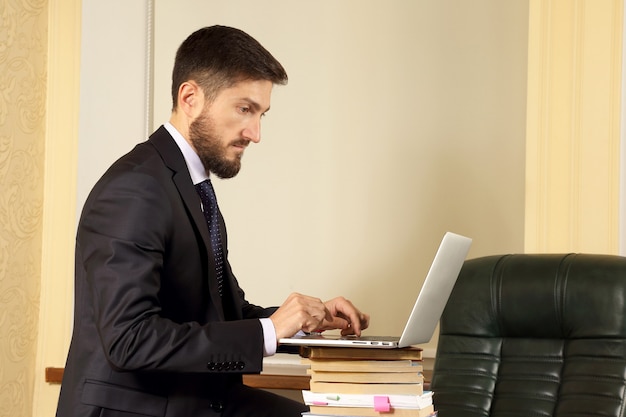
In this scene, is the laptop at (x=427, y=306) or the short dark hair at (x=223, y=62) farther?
the short dark hair at (x=223, y=62)

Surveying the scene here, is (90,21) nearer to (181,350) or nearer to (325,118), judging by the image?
(325,118)

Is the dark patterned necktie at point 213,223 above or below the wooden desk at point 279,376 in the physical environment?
above

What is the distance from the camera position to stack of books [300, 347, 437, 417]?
79.5 inches

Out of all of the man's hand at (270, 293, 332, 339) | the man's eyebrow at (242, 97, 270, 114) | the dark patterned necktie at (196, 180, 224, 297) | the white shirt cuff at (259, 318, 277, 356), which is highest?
the man's eyebrow at (242, 97, 270, 114)

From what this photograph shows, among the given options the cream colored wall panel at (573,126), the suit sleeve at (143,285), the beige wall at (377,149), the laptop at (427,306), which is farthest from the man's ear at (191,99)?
the beige wall at (377,149)

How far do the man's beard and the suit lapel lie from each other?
0.08 m

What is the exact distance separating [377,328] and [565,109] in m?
1.25

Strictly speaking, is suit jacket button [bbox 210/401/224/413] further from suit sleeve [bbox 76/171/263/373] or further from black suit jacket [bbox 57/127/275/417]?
suit sleeve [bbox 76/171/263/373]

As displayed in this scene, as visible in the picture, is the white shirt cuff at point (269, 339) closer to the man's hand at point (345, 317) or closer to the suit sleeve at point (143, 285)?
the suit sleeve at point (143, 285)

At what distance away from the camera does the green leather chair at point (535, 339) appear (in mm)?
2508

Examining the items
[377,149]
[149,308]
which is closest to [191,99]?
[149,308]

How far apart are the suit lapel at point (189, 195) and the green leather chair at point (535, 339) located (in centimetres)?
85

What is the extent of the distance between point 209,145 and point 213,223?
22 cm

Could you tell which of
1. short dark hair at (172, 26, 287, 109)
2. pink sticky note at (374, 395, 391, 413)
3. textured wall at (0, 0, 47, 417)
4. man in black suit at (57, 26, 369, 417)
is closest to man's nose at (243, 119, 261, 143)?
man in black suit at (57, 26, 369, 417)
